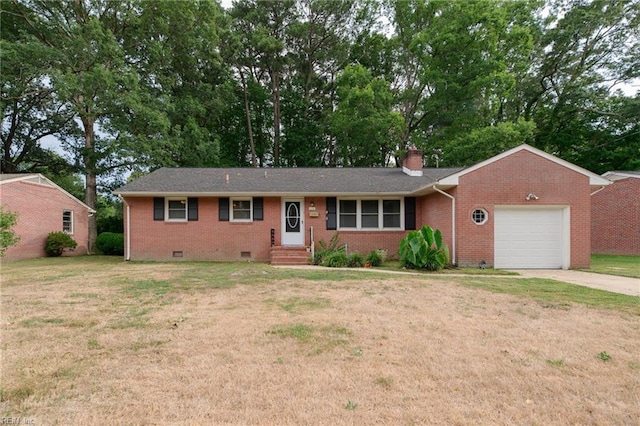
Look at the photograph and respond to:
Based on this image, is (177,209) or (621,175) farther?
(621,175)

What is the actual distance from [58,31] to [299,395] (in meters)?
25.1

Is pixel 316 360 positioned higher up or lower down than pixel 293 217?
lower down

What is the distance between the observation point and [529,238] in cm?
1098

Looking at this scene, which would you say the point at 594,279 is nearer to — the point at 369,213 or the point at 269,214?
the point at 369,213

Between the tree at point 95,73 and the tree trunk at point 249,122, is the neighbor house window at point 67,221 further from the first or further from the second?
the tree trunk at point 249,122

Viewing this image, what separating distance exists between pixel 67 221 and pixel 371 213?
16.9 metres

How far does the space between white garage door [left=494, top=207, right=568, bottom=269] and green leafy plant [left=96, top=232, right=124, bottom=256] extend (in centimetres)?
1726

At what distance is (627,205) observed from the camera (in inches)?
611

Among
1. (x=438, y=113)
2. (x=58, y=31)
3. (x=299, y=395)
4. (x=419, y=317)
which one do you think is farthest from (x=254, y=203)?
(x=58, y=31)

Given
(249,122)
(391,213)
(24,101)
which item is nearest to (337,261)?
(391,213)

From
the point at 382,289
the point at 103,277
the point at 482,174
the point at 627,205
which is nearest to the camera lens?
the point at 382,289

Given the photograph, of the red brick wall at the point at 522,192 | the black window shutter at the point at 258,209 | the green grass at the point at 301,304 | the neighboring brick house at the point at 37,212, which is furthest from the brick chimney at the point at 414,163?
the neighboring brick house at the point at 37,212

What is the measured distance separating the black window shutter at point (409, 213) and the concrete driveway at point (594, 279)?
4171 mm

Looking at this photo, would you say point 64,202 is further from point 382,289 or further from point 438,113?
point 438,113
